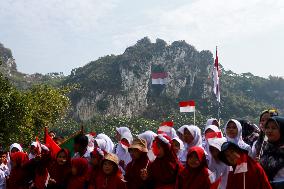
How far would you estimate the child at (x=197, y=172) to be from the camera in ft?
15.3

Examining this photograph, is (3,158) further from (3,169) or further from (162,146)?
(162,146)

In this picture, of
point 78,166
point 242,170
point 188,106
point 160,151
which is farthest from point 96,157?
point 188,106

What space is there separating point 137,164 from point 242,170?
1.94m

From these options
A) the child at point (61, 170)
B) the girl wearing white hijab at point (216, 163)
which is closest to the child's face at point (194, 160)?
the girl wearing white hijab at point (216, 163)

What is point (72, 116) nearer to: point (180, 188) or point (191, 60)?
point (191, 60)

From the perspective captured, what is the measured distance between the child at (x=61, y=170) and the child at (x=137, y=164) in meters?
0.91

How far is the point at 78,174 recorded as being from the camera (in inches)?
229

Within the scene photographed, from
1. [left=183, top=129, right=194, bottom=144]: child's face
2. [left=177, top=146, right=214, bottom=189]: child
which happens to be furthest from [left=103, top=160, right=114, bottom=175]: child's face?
[left=183, top=129, right=194, bottom=144]: child's face

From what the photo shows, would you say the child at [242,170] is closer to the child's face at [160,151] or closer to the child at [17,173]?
the child's face at [160,151]

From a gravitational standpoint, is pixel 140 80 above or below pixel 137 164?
above

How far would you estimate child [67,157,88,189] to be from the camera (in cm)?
576

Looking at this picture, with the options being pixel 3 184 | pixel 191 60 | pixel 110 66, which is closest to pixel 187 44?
pixel 191 60

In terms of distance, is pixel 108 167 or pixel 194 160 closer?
pixel 194 160

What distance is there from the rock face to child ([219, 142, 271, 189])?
68178 millimetres
